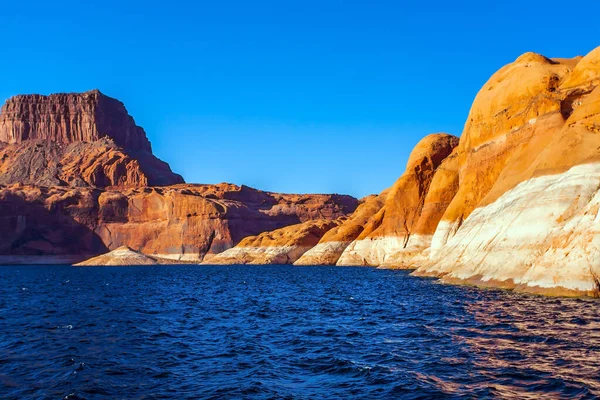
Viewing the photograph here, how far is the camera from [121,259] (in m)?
165

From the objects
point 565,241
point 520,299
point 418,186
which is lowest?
point 520,299

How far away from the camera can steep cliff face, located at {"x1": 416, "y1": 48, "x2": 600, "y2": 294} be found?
32.3 meters

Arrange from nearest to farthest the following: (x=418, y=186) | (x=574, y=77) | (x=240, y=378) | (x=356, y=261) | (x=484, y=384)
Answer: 1. (x=484, y=384)
2. (x=240, y=378)
3. (x=574, y=77)
4. (x=418, y=186)
5. (x=356, y=261)

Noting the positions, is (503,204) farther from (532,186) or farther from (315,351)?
(315,351)

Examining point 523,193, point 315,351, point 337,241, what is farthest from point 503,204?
point 337,241

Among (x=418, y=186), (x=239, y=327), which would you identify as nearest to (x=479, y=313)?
(x=239, y=327)

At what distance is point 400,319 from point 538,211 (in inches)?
608

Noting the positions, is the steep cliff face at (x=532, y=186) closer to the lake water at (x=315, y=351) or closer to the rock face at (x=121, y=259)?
the lake water at (x=315, y=351)

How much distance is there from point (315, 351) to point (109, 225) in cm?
18733

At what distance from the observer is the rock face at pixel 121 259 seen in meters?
164

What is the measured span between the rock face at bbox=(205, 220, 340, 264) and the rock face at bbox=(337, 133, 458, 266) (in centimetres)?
3319

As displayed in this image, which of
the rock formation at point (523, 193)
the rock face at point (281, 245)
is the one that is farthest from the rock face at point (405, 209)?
the rock face at point (281, 245)

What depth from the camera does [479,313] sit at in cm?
2767

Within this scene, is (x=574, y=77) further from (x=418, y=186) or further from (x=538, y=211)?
(x=418, y=186)
